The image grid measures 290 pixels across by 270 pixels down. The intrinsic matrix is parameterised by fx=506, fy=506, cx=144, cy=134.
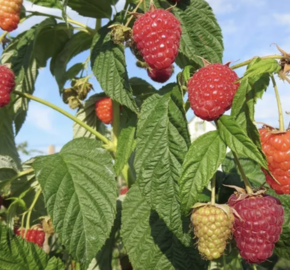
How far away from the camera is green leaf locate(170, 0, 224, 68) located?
1420mm

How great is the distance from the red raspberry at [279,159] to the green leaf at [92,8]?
0.77 metres

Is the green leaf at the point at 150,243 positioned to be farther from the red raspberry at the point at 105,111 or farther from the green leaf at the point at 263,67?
the green leaf at the point at 263,67

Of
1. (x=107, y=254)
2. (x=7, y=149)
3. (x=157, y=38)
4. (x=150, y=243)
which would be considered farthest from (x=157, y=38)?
(x=7, y=149)

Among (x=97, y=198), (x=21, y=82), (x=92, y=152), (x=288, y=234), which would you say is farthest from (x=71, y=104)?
(x=288, y=234)

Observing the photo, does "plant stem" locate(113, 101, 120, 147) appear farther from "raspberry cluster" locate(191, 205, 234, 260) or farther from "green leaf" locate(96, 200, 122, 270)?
"raspberry cluster" locate(191, 205, 234, 260)

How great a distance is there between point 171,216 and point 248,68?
339 millimetres

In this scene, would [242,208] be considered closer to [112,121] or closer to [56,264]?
[56,264]

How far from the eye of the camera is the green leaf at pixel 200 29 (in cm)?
142

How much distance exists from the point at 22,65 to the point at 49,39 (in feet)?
0.73

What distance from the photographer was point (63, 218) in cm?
127

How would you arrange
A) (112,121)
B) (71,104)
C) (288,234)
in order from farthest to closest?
1. (71,104)
2. (112,121)
3. (288,234)

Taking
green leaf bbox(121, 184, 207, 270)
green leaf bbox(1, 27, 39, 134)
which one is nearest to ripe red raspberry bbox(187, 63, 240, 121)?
green leaf bbox(121, 184, 207, 270)

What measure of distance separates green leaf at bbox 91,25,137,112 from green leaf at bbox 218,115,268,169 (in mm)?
436

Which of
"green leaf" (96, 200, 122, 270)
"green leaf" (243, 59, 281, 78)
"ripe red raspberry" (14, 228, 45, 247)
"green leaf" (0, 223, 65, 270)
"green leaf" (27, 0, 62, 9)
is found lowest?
"green leaf" (96, 200, 122, 270)
